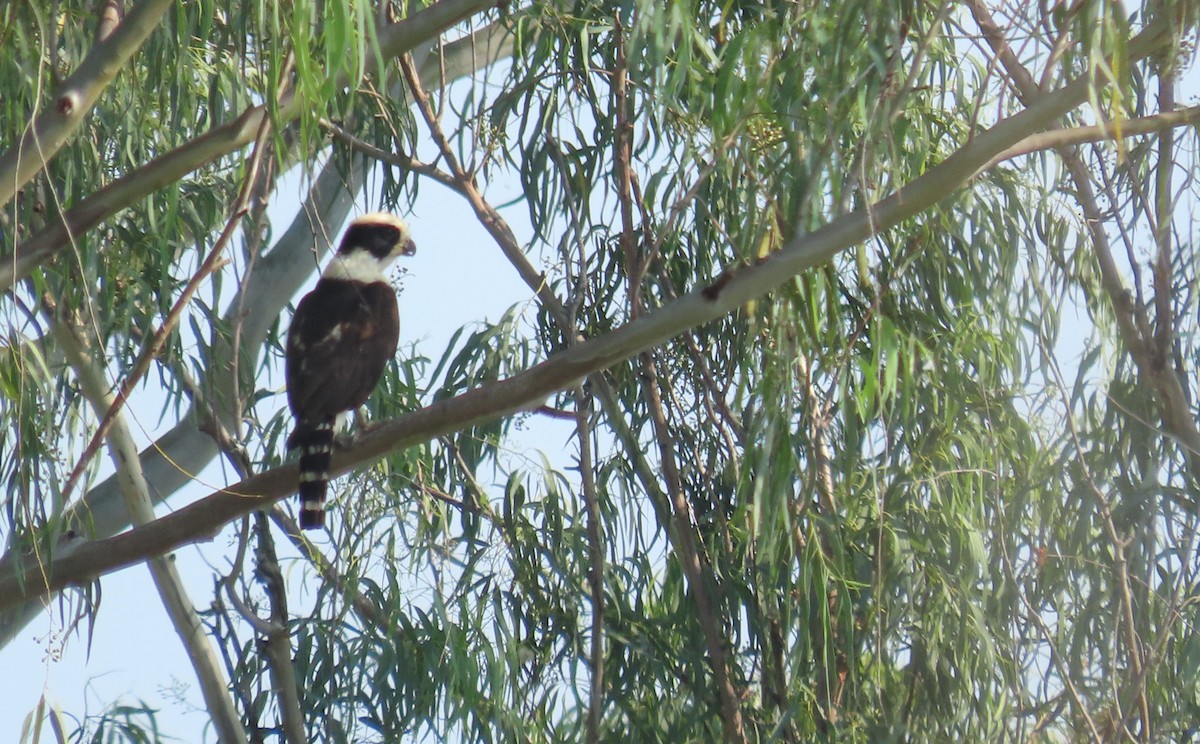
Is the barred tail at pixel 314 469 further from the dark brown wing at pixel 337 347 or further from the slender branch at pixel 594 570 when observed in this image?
the slender branch at pixel 594 570

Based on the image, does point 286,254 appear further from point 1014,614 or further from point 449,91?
point 1014,614

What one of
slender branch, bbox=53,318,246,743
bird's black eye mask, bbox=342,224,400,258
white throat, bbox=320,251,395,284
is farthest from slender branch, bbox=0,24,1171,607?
bird's black eye mask, bbox=342,224,400,258

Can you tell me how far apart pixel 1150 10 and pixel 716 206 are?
94 centimetres

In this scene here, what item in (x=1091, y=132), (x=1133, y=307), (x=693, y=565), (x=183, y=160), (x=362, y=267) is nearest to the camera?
(x=1091, y=132)

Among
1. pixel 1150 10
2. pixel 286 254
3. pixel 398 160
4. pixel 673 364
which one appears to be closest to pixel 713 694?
pixel 673 364

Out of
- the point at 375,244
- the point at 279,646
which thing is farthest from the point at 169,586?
the point at 375,244

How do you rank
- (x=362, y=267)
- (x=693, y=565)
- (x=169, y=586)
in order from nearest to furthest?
1. (x=693, y=565)
2. (x=169, y=586)
3. (x=362, y=267)

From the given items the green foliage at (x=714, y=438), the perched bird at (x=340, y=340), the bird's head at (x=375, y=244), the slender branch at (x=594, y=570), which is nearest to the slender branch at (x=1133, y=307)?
the green foliage at (x=714, y=438)

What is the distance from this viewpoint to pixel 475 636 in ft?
10.7

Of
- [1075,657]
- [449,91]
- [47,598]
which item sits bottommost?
[1075,657]

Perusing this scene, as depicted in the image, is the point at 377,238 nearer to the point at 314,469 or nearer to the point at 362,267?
the point at 362,267

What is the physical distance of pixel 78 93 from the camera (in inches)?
86.7

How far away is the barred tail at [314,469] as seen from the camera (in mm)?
2797

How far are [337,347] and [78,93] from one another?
1319 mm
